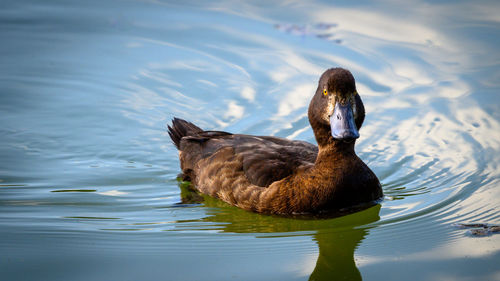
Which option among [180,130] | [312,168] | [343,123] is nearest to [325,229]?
[312,168]

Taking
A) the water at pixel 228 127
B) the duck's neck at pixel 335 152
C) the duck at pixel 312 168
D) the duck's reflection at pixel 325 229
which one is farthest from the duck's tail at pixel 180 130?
the duck's neck at pixel 335 152

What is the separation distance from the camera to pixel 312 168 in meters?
6.97

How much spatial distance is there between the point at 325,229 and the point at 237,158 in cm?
149

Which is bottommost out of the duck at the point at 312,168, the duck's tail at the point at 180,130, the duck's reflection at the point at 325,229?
the duck's reflection at the point at 325,229

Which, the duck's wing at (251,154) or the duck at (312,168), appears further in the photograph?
the duck's wing at (251,154)

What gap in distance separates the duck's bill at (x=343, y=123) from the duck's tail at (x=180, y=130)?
2.70 metres

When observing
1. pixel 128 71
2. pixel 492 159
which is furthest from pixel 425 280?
pixel 128 71

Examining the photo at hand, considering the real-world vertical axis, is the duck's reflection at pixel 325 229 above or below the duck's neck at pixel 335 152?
below

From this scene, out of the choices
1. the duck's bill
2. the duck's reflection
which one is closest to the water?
the duck's reflection

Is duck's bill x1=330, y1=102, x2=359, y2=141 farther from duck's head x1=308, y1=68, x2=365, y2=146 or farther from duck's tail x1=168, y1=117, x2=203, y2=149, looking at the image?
duck's tail x1=168, y1=117, x2=203, y2=149

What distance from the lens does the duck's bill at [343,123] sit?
634 cm

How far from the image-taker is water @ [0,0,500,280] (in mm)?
5910

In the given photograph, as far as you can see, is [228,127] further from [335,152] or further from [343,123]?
[343,123]

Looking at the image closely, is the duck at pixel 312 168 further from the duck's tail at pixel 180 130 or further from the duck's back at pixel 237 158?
the duck's tail at pixel 180 130
